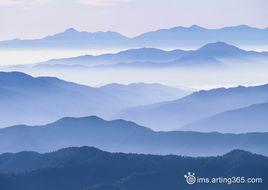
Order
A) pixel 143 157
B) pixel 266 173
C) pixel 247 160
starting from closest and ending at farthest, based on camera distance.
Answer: pixel 266 173 → pixel 247 160 → pixel 143 157

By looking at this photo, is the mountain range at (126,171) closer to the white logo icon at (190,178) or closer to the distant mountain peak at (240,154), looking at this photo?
the distant mountain peak at (240,154)

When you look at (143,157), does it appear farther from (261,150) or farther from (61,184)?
(261,150)

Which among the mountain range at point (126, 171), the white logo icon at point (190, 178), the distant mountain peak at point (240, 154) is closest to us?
the white logo icon at point (190, 178)

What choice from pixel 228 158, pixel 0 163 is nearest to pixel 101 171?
pixel 228 158

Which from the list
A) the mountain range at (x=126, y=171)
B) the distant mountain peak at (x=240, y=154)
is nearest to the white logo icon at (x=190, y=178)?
the mountain range at (x=126, y=171)

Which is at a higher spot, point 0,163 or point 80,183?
point 0,163

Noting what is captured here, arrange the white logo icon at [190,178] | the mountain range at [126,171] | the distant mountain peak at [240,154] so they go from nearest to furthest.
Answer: the white logo icon at [190,178] → the mountain range at [126,171] → the distant mountain peak at [240,154]

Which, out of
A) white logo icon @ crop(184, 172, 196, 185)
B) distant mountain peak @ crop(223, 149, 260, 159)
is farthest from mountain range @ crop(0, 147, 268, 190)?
white logo icon @ crop(184, 172, 196, 185)

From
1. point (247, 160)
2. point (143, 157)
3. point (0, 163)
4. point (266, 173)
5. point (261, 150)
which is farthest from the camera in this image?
point (261, 150)

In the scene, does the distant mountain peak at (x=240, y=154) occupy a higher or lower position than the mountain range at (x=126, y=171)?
higher
